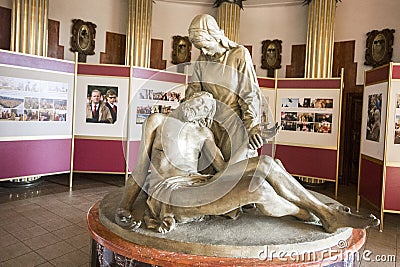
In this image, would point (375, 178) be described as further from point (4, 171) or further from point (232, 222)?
point (4, 171)

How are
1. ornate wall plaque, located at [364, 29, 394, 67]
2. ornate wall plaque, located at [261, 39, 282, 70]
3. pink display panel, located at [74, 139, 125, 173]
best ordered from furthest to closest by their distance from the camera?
1. ornate wall plaque, located at [261, 39, 282, 70]
2. ornate wall plaque, located at [364, 29, 394, 67]
3. pink display panel, located at [74, 139, 125, 173]

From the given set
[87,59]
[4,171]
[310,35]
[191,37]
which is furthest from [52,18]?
[191,37]

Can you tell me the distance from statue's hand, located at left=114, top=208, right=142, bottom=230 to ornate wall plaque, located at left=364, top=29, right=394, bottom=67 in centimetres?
727

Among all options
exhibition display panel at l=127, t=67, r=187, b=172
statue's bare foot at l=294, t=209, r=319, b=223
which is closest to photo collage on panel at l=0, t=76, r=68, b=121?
exhibition display panel at l=127, t=67, r=187, b=172

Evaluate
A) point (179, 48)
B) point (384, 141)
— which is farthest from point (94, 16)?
point (384, 141)

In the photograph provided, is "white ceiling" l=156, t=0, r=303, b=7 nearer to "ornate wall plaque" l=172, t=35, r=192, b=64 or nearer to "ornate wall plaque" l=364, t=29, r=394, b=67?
"ornate wall plaque" l=172, t=35, r=192, b=64

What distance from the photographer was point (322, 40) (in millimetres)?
7801

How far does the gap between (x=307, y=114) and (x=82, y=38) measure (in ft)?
18.1

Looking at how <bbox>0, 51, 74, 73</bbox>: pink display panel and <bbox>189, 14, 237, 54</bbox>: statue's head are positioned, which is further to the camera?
<bbox>0, 51, 74, 73</bbox>: pink display panel

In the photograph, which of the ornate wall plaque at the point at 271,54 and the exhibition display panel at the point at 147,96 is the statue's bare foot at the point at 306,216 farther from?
the ornate wall plaque at the point at 271,54

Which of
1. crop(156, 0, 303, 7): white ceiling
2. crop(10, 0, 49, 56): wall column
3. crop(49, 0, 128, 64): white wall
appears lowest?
crop(10, 0, 49, 56): wall column

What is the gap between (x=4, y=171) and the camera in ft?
17.5

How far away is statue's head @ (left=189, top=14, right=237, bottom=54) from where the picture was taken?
7.63ft

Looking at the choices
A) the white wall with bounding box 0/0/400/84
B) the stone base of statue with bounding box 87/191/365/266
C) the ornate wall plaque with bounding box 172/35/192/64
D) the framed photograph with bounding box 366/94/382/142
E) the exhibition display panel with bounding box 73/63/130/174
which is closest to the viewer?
the stone base of statue with bounding box 87/191/365/266
